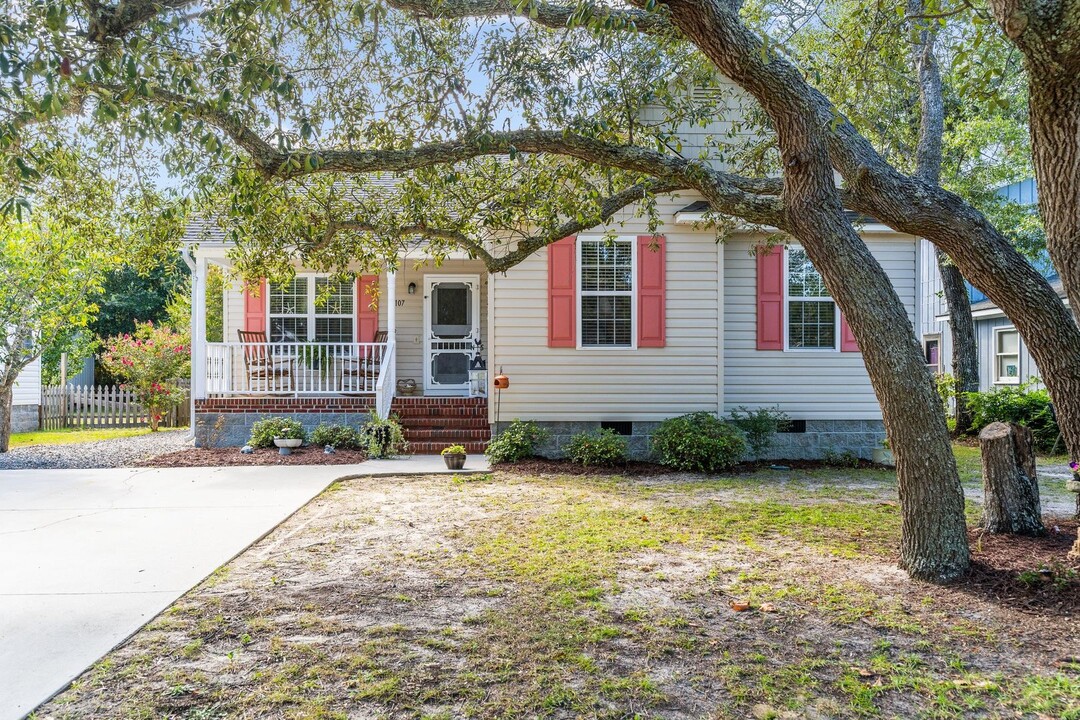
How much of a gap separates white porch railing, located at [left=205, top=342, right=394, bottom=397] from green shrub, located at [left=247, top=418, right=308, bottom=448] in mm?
683

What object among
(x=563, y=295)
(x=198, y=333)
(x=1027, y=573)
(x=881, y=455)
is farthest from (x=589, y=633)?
(x=198, y=333)

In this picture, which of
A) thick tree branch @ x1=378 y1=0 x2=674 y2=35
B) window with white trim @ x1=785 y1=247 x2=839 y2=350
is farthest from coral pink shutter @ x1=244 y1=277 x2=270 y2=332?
window with white trim @ x1=785 y1=247 x2=839 y2=350

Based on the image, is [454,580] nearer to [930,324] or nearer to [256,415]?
[256,415]

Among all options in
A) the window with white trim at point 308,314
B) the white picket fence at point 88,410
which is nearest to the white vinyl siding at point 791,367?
the window with white trim at point 308,314

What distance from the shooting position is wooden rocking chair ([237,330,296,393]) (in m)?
10.9

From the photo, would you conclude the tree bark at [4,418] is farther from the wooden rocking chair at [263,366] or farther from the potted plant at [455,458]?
the potted plant at [455,458]

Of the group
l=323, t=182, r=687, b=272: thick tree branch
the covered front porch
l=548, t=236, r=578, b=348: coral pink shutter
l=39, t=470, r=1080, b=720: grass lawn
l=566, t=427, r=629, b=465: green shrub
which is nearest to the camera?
l=39, t=470, r=1080, b=720: grass lawn

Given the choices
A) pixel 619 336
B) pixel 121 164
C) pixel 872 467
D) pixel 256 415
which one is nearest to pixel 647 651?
pixel 121 164

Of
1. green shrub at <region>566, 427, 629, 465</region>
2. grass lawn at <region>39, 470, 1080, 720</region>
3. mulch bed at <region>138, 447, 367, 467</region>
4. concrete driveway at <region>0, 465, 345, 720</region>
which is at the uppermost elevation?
green shrub at <region>566, 427, 629, 465</region>

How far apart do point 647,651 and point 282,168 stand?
3506 millimetres

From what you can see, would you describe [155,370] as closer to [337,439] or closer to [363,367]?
[363,367]

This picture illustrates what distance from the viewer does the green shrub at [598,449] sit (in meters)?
8.96

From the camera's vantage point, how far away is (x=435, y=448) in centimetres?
1015

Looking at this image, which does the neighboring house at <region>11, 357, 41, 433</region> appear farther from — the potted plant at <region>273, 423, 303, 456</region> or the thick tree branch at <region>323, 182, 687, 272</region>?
the thick tree branch at <region>323, 182, 687, 272</region>
